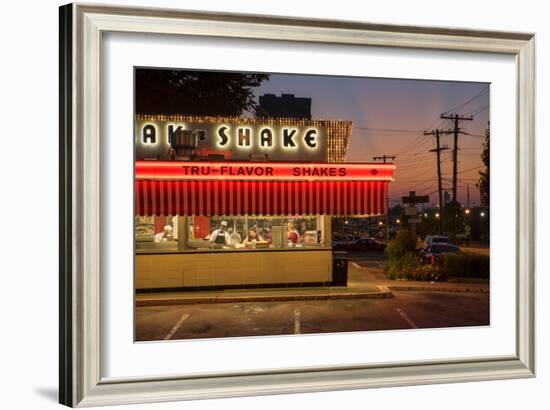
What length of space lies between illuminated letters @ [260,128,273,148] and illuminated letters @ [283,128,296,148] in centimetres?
29

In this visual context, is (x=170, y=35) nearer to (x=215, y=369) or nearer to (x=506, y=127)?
(x=215, y=369)

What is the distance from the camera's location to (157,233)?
10617mm

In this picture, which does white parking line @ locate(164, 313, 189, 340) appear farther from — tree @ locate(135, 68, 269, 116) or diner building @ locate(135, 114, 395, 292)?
tree @ locate(135, 68, 269, 116)

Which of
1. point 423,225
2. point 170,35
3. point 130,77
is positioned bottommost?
point 423,225

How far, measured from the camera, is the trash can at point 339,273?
988cm

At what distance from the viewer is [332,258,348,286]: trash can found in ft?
32.4

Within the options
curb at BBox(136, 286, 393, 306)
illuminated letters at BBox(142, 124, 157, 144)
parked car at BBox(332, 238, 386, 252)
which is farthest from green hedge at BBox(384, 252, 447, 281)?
parked car at BBox(332, 238, 386, 252)

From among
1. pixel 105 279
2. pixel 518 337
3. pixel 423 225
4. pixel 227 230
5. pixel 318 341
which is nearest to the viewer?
pixel 105 279

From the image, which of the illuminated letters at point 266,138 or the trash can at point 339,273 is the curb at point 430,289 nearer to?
the trash can at point 339,273

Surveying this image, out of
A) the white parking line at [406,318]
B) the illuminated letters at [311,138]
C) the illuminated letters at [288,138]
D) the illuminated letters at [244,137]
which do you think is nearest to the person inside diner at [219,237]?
the illuminated letters at [244,137]

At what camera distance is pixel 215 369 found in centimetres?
312

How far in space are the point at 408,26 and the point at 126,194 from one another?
224 centimetres

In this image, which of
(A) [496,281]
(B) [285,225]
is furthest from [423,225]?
(A) [496,281]

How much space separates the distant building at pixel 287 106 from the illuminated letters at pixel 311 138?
6.24m
